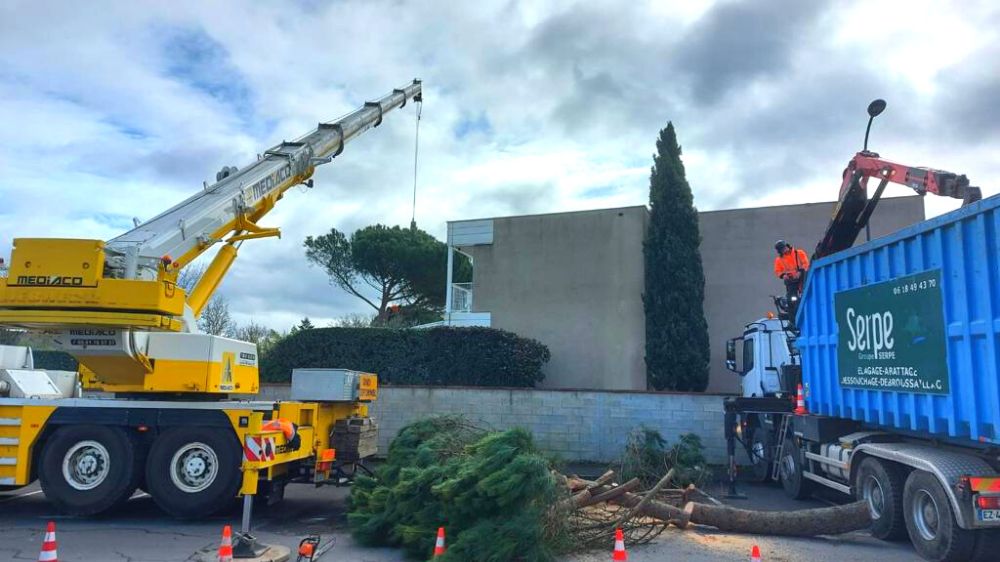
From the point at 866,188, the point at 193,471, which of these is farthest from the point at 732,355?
the point at 193,471

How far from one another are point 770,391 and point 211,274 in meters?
10.3

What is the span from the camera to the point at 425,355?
54.3 ft

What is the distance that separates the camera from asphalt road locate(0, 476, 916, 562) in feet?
24.8

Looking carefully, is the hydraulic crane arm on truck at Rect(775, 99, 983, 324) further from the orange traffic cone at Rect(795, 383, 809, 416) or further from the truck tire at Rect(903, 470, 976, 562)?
the truck tire at Rect(903, 470, 976, 562)

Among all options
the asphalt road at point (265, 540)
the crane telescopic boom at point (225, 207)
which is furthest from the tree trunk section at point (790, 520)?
the crane telescopic boom at point (225, 207)

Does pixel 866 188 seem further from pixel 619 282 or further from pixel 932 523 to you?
pixel 619 282

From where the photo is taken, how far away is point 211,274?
36.9 ft

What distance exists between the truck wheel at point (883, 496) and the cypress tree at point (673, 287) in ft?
29.0

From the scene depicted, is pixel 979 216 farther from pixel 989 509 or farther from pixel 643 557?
pixel 643 557

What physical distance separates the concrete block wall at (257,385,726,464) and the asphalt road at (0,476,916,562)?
4.83 meters

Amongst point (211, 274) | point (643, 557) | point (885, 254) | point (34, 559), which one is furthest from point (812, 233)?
point (34, 559)

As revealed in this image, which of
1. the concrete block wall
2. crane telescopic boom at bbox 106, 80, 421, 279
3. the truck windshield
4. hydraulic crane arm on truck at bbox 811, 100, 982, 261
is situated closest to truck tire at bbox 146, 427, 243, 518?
crane telescopic boom at bbox 106, 80, 421, 279

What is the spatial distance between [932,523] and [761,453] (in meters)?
5.65

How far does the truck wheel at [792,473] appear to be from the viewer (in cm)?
1139
